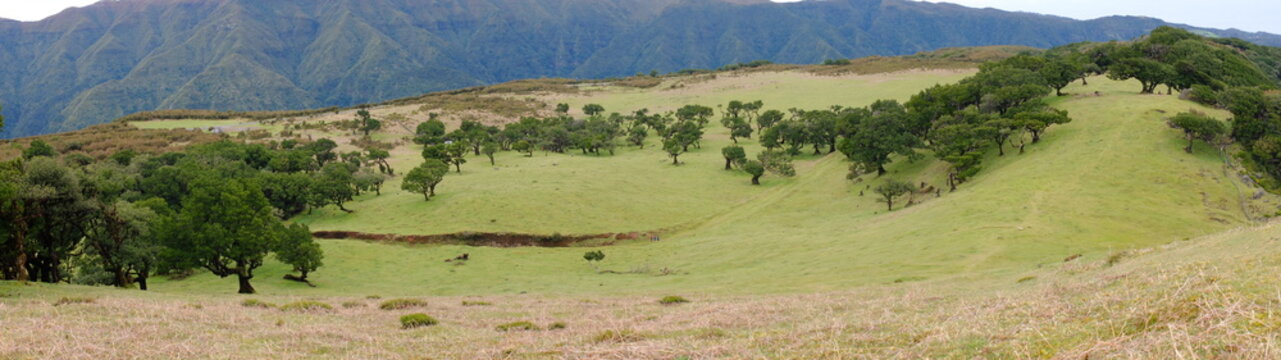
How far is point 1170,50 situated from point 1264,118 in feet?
108

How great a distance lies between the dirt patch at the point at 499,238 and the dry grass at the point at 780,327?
29425 mm

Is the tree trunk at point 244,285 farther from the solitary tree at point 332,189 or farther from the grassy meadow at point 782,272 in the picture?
the solitary tree at point 332,189

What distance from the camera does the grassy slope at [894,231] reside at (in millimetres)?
31500

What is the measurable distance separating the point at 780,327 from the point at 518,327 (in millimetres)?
7021

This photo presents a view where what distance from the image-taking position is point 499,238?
166 ft

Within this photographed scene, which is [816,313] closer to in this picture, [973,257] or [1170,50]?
[973,257]

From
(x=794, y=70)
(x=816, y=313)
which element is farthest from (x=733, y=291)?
(x=794, y=70)

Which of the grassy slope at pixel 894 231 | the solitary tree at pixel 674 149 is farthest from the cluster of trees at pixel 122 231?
the solitary tree at pixel 674 149

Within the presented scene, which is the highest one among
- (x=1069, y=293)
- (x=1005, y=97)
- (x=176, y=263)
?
(x=1005, y=97)

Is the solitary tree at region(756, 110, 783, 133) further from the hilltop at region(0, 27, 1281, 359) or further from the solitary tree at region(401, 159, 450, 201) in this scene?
the solitary tree at region(401, 159, 450, 201)

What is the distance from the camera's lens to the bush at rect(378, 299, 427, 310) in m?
21.4

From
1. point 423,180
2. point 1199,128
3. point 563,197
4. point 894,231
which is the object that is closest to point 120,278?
point 423,180

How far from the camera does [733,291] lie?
2759cm

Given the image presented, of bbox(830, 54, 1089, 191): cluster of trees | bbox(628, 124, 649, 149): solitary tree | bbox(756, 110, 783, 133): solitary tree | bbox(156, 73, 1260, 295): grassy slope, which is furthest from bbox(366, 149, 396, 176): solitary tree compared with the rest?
bbox(756, 110, 783, 133): solitary tree
